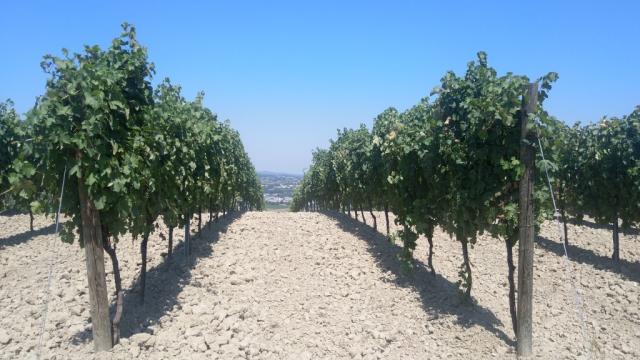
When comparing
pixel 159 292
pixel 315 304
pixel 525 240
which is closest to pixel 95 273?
pixel 159 292

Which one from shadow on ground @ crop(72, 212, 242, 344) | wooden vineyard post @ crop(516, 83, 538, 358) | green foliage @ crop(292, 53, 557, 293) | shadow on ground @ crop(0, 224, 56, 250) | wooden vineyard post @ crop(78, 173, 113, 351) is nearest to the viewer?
wooden vineyard post @ crop(78, 173, 113, 351)

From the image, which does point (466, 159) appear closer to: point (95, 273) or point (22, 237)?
point (95, 273)

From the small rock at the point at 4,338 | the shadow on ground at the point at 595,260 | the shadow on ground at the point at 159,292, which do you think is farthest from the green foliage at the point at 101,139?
the shadow on ground at the point at 595,260

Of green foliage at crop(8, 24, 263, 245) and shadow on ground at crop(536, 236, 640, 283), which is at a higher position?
green foliage at crop(8, 24, 263, 245)

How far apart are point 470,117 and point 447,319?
3.59 metres

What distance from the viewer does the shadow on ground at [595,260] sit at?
39.9 feet

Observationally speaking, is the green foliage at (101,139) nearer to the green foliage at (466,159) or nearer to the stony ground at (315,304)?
the stony ground at (315,304)

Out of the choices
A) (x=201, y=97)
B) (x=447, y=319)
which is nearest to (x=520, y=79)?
(x=447, y=319)

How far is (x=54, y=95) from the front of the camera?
571 centimetres

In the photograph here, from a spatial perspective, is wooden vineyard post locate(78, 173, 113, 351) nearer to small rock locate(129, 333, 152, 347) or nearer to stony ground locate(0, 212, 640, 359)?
stony ground locate(0, 212, 640, 359)

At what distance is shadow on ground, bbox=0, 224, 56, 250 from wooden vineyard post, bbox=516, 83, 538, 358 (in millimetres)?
15547


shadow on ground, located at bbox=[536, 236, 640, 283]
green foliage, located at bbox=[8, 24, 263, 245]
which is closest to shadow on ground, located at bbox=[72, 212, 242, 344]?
green foliage, located at bbox=[8, 24, 263, 245]

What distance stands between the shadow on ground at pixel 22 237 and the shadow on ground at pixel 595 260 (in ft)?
57.4

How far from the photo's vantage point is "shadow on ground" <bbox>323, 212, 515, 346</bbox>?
779 cm
